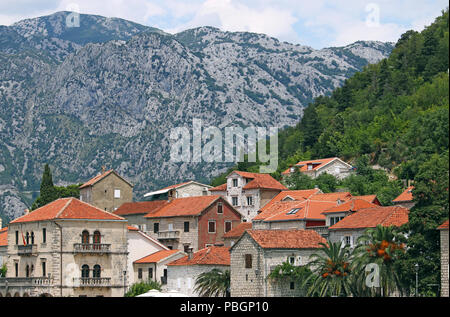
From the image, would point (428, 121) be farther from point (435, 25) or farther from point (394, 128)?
point (435, 25)

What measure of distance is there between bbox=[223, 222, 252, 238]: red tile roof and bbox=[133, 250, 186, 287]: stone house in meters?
6.24

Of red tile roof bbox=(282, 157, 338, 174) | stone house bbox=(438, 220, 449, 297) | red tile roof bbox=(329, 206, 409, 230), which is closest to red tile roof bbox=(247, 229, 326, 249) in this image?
red tile roof bbox=(329, 206, 409, 230)

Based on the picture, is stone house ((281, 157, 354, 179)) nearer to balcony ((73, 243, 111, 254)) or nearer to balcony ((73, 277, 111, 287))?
balcony ((73, 243, 111, 254))

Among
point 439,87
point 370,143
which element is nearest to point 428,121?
point 439,87

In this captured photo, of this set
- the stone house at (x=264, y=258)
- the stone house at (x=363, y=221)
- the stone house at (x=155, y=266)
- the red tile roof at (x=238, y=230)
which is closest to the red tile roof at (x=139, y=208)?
the red tile roof at (x=238, y=230)

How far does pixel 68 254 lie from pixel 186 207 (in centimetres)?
2521

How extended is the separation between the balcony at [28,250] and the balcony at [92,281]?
16.2ft

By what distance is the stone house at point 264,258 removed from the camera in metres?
74.9

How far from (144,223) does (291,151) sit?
6319 centimetres

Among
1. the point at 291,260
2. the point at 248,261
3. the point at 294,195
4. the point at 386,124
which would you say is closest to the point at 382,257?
the point at 291,260

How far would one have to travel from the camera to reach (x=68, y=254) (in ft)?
270

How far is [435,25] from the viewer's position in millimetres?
155375

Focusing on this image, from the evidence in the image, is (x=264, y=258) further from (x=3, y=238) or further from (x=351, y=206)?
(x=3, y=238)

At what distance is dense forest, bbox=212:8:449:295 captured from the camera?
11281cm
